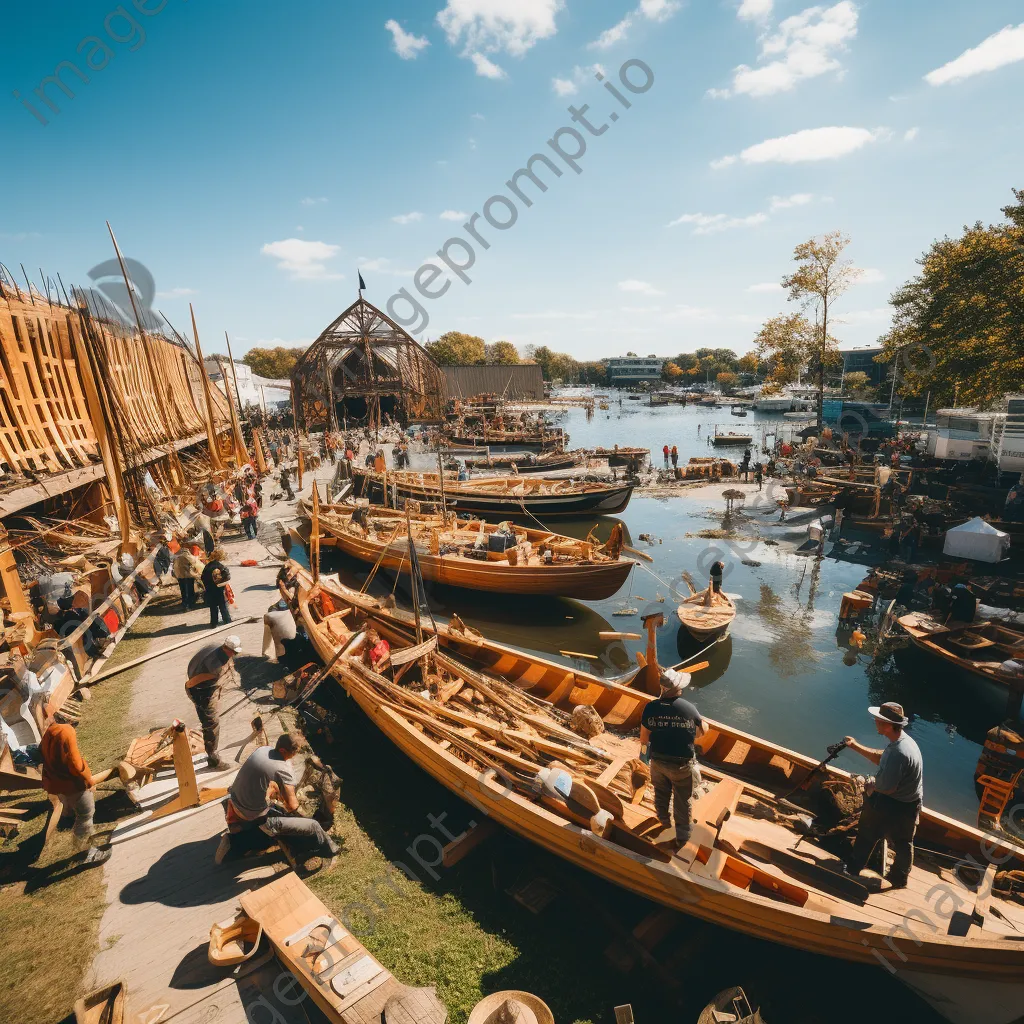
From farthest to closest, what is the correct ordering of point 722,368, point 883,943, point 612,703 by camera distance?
point 722,368
point 612,703
point 883,943

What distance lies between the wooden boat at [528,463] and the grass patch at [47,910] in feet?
100

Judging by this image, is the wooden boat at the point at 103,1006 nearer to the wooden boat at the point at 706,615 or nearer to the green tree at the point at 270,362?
the wooden boat at the point at 706,615

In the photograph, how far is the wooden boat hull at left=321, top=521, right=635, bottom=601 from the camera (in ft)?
46.6

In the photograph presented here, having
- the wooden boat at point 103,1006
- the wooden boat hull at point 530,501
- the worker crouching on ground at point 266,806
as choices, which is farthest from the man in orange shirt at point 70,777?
the wooden boat hull at point 530,501

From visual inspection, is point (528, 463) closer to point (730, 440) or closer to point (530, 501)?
point (530, 501)

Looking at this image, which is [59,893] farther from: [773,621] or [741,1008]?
[773,621]

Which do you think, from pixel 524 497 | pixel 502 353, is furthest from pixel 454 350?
pixel 524 497

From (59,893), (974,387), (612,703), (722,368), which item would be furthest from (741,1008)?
(722,368)

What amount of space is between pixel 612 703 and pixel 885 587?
1151 cm

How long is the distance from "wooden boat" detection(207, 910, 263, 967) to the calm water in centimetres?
445

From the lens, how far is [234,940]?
14.7ft

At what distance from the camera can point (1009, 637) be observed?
33.4ft

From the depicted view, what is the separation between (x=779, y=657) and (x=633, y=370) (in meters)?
166

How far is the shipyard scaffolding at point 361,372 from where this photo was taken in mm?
46031
